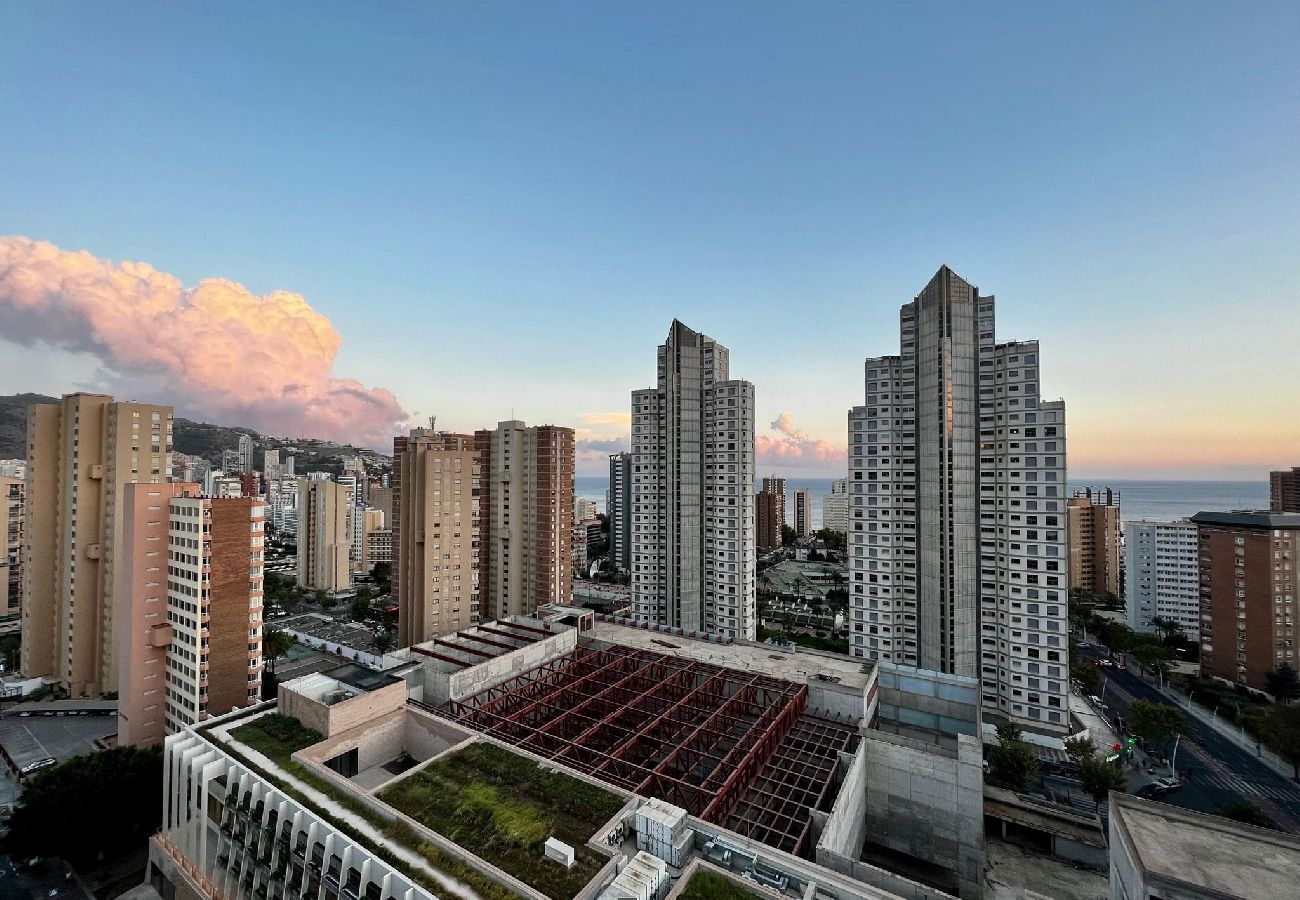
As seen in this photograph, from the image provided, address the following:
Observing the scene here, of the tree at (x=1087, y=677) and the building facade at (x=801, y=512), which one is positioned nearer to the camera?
the tree at (x=1087, y=677)

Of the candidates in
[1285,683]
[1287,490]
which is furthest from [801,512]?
[1285,683]

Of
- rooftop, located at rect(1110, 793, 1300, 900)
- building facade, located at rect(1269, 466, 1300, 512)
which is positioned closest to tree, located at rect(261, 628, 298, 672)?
rooftop, located at rect(1110, 793, 1300, 900)

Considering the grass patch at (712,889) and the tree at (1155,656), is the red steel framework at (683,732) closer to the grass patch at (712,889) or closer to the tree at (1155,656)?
the grass patch at (712,889)

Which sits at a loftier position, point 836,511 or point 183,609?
point 183,609

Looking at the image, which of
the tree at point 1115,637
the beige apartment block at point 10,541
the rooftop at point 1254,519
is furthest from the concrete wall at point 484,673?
the rooftop at point 1254,519

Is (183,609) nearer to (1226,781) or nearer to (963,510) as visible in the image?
(963,510)

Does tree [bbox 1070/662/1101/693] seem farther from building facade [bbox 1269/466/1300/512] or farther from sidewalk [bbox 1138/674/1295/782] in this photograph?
building facade [bbox 1269/466/1300/512]
